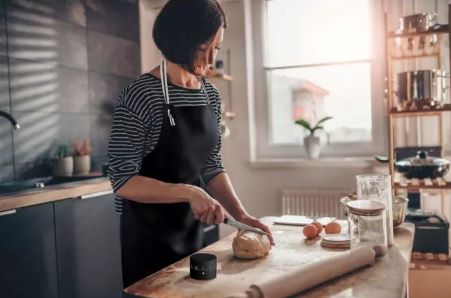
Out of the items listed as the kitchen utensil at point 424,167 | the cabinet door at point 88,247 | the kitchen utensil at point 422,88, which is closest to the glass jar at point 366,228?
the kitchen utensil at point 424,167

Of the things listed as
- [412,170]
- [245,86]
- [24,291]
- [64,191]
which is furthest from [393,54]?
[24,291]

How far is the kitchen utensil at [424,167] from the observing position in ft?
6.54

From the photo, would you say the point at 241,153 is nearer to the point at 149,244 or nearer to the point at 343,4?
the point at 343,4

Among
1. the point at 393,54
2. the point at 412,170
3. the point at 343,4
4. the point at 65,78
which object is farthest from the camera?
the point at 343,4

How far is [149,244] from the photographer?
4.03 ft

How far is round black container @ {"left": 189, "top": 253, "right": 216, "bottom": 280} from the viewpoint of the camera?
0.88 m

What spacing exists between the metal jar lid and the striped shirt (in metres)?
0.53

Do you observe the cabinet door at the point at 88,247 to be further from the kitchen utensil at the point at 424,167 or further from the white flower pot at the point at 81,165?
the kitchen utensil at the point at 424,167

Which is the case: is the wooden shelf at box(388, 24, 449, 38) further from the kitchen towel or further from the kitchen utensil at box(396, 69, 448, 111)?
the kitchen towel

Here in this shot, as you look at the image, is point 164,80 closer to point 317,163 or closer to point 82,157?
point 82,157

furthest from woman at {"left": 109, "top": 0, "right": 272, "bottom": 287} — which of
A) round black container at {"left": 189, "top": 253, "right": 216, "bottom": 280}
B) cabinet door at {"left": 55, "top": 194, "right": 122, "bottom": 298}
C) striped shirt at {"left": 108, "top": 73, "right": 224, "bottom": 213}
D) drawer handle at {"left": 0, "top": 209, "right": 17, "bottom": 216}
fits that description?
cabinet door at {"left": 55, "top": 194, "right": 122, "bottom": 298}

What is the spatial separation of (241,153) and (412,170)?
141cm

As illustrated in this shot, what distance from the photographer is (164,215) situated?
124cm

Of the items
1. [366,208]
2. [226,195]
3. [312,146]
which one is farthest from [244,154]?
[366,208]
